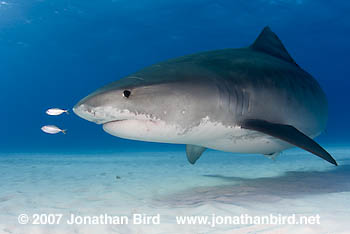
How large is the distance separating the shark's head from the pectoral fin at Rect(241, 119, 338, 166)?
622mm

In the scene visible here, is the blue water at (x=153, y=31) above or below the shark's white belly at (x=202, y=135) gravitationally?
above

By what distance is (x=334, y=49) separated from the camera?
42.8 m

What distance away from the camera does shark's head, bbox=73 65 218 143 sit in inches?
101

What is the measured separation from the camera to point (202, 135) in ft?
10.7

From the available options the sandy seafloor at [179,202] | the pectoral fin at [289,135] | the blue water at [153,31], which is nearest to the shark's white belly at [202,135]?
the pectoral fin at [289,135]

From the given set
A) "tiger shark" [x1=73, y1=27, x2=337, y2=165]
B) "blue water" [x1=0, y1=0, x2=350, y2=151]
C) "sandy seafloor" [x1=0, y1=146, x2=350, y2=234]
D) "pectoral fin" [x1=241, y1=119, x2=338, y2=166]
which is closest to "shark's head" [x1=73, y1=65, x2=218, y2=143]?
"tiger shark" [x1=73, y1=27, x2=337, y2=165]

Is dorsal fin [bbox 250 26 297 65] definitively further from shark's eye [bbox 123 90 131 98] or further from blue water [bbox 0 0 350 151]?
blue water [bbox 0 0 350 151]

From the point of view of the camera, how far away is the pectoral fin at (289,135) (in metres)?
2.94

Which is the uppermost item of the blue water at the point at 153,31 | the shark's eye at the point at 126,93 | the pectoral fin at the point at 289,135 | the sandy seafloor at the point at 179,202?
the blue water at the point at 153,31

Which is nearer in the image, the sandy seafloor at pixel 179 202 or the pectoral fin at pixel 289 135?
the sandy seafloor at pixel 179 202

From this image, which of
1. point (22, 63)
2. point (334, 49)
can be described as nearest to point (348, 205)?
point (334, 49)

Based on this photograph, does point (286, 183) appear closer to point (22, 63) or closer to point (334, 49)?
point (334, 49)

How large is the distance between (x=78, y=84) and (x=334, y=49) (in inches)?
2504

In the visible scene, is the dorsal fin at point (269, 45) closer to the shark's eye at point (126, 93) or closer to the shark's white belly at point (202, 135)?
the shark's white belly at point (202, 135)
